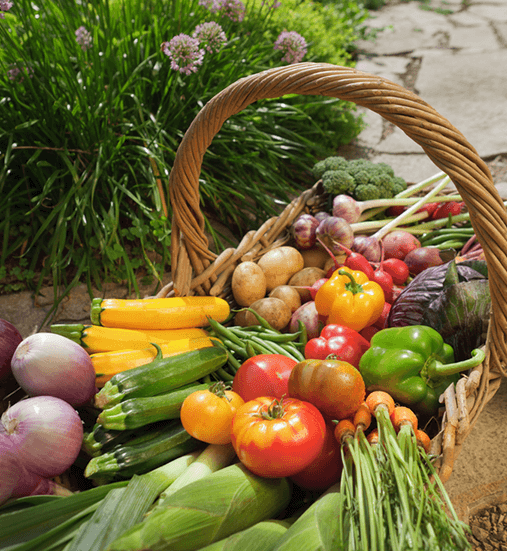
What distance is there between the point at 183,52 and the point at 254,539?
218 cm

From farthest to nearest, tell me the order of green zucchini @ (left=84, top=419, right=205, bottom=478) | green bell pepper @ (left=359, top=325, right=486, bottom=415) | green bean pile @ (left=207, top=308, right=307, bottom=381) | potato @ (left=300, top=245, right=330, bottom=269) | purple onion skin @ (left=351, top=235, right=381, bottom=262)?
potato @ (left=300, top=245, right=330, bottom=269) < purple onion skin @ (left=351, top=235, right=381, bottom=262) < green bean pile @ (left=207, top=308, right=307, bottom=381) < green bell pepper @ (left=359, top=325, right=486, bottom=415) < green zucchini @ (left=84, top=419, right=205, bottom=478)

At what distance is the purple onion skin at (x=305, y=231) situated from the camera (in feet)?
6.77

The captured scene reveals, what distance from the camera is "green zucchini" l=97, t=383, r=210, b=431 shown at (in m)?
1.21

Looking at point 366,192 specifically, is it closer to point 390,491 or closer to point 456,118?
point 390,491

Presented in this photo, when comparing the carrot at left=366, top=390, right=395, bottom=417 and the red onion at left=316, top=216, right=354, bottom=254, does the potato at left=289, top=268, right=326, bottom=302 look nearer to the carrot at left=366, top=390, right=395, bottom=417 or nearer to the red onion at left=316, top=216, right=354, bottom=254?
the red onion at left=316, top=216, right=354, bottom=254

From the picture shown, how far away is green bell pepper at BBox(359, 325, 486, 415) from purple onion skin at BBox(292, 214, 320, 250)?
0.81 metres

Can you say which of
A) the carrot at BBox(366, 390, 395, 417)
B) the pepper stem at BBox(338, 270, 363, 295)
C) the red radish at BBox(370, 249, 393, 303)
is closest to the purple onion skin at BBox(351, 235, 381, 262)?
the red radish at BBox(370, 249, 393, 303)

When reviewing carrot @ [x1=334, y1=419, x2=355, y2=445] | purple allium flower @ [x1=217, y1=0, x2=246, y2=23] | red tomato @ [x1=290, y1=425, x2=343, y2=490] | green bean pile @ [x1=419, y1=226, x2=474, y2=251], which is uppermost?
purple allium flower @ [x1=217, y1=0, x2=246, y2=23]

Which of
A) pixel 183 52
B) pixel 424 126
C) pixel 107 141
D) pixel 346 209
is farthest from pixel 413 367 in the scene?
pixel 107 141

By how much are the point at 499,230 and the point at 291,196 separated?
230 cm

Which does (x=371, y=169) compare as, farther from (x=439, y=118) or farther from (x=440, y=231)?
(x=439, y=118)

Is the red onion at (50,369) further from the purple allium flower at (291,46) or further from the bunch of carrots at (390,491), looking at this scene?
the purple allium flower at (291,46)

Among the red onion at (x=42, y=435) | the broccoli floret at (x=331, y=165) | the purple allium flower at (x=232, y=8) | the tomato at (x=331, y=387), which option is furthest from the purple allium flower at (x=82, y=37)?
the tomato at (x=331, y=387)

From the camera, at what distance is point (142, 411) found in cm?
124
